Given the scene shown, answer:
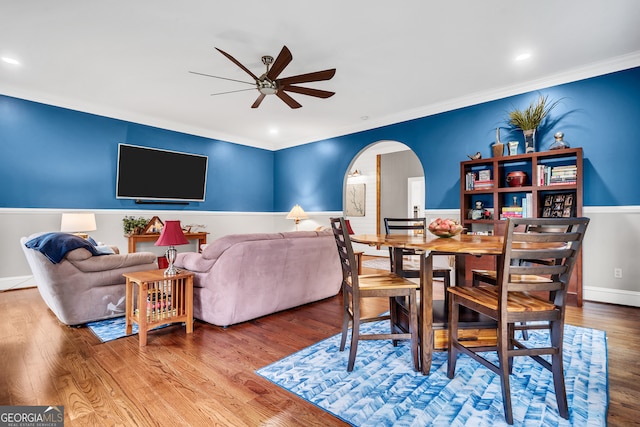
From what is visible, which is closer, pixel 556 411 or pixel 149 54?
pixel 556 411

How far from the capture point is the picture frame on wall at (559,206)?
11.8 feet

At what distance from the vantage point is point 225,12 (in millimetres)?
2680

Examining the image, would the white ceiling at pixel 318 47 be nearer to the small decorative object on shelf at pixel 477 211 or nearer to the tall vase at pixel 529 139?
the tall vase at pixel 529 139

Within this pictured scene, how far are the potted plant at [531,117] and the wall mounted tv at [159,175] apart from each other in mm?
5216

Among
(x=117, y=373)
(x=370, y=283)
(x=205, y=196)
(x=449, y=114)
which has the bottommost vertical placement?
(x=117, y=373)

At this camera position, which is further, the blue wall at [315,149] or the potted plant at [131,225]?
the potted plant at [131,225]

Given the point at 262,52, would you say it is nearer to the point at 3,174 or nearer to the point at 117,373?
the point at 117,373

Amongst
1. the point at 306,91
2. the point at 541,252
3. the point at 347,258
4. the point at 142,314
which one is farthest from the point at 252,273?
the point at 541,252

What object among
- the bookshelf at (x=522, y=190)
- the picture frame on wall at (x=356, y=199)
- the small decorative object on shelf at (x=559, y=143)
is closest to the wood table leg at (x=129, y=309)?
the bookshelf at (x=522, y=190)

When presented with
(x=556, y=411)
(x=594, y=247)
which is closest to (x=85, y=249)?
(x=556, y=411)

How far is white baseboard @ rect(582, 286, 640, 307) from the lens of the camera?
339cm

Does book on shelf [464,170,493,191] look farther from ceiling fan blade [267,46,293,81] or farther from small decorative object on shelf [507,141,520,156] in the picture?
ceiling fan blade [267,46,293,81]

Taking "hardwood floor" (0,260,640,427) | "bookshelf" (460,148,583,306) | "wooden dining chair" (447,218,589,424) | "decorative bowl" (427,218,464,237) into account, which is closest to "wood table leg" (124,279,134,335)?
"hardwood floor" (0,260,640,427)

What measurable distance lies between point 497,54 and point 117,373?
4296 mm
